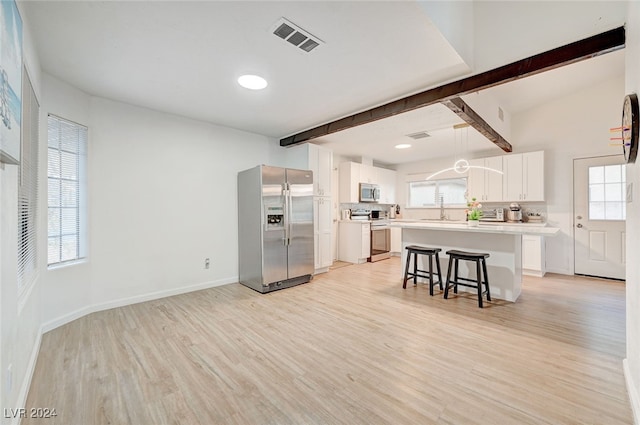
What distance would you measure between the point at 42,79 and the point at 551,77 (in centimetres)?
647

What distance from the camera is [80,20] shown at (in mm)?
1938

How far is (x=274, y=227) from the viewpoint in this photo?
406 cm

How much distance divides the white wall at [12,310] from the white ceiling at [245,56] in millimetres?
440

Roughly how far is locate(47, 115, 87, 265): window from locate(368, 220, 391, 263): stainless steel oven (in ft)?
16.6

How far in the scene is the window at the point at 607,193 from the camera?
14.5 feet

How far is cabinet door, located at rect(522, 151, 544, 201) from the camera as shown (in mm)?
4965

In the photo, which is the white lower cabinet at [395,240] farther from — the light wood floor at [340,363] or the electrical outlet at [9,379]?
the electrical outlet at [9,379]

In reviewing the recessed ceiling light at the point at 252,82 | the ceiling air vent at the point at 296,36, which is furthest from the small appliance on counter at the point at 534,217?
the recessed ceiling light at the point at 252,82

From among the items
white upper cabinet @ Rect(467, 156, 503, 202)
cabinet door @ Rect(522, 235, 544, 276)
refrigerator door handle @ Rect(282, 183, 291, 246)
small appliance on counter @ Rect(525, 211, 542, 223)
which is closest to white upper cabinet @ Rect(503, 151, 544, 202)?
white upper cabinet @ Rect(467, 156, 503, 202)

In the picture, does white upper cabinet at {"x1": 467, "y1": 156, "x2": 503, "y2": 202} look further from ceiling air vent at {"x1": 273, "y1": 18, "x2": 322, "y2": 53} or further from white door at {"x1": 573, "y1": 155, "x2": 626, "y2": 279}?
ceiling air vent at {"x1": 273, "y1": 18, "x2": 322, "y2": 53}

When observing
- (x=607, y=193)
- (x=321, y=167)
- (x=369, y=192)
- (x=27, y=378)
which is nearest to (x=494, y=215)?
(x=607, y=193)

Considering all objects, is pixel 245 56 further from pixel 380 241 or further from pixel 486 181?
pixel 486 181

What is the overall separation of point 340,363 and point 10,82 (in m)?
2.67

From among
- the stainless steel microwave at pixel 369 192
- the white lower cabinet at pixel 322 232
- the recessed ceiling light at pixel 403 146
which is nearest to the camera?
the white lower cabinet at pixel 322 232
